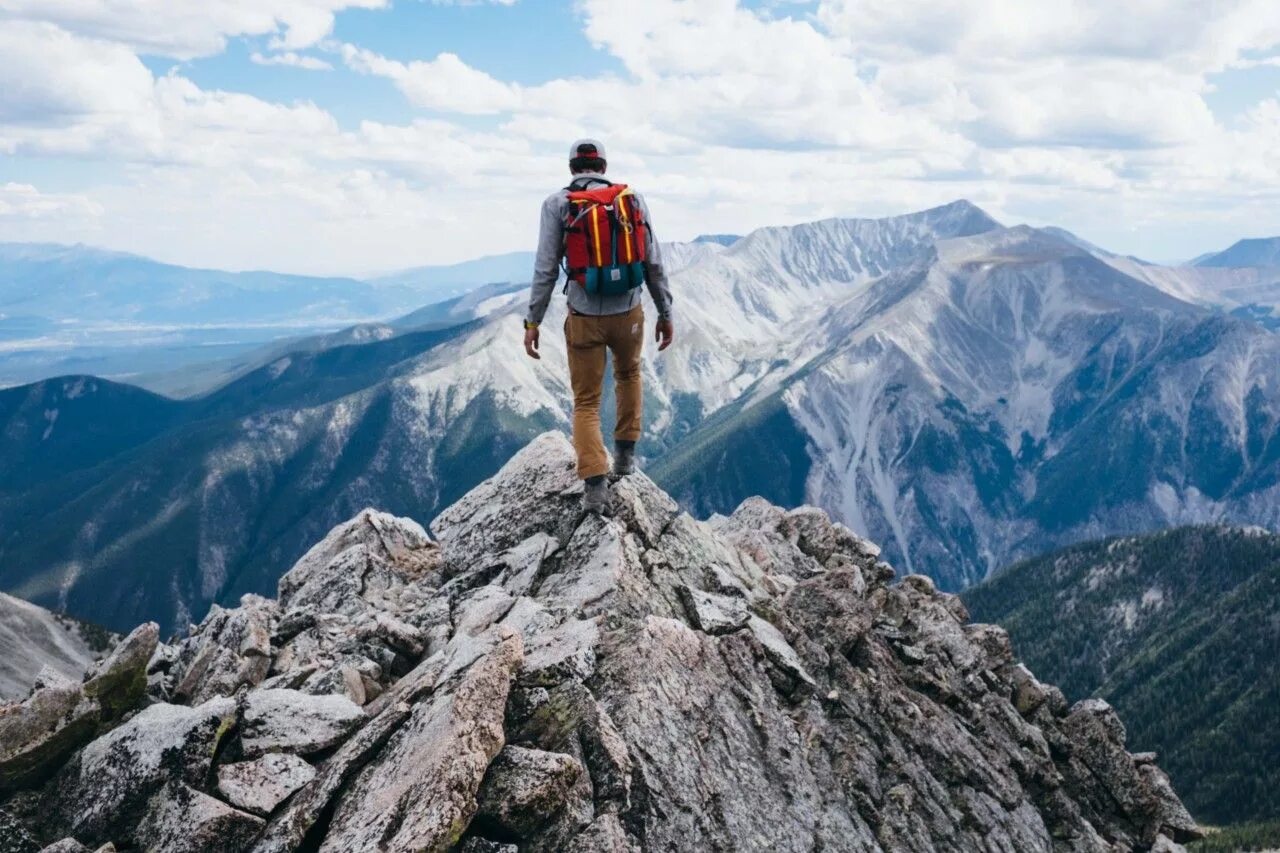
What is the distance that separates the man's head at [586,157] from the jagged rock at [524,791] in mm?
13338

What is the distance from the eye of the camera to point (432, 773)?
15719 mm

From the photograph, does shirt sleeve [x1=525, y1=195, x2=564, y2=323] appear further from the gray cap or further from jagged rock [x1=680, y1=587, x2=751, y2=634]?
jagged rock [x1=680, y1=587, x2=751, y2=634]

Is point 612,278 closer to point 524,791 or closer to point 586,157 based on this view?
point 586,157

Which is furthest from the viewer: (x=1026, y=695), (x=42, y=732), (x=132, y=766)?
(x=1026, y=695)

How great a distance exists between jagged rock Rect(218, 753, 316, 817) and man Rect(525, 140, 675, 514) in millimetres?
10005

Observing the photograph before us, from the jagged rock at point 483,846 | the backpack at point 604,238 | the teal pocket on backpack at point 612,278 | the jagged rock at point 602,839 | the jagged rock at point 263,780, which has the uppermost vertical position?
the backpack at point 604,238

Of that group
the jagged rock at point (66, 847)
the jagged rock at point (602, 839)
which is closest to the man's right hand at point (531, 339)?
the jagged rock at point (602, 839)

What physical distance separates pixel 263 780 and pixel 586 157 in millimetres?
15153

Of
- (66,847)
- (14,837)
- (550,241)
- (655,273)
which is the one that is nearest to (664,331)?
(655,273)

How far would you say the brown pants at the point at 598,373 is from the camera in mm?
22750

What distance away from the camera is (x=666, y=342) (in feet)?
83.7

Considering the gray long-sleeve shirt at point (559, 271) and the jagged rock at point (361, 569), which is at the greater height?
the gray long-sleeve shirt at point (559, 271)

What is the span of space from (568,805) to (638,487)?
1274cm

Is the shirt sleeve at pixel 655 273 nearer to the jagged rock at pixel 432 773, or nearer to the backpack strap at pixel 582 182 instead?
the backpack strap at pixel 582 182
